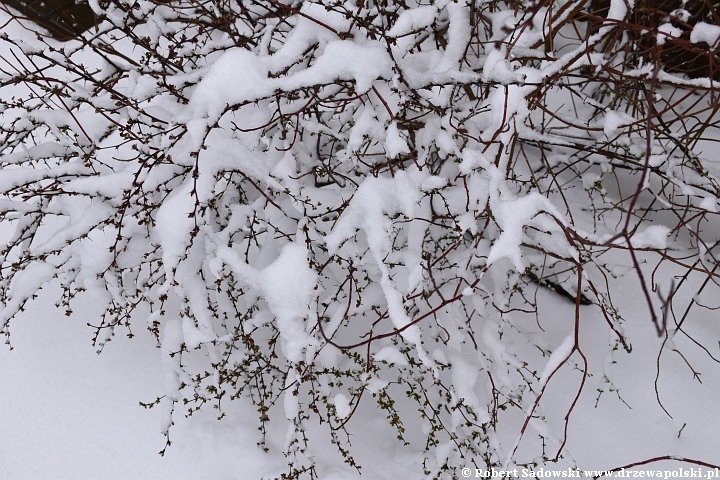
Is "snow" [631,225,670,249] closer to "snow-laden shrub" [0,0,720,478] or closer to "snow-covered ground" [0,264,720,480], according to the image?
"snow-laden shrub" [0,0,720,478]

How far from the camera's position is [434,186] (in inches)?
59.3

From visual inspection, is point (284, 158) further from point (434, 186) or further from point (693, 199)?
point (693, 199)

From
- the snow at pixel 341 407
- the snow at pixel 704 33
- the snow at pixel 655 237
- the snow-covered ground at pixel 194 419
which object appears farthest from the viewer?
the snow-covered ground at pixel 194 419

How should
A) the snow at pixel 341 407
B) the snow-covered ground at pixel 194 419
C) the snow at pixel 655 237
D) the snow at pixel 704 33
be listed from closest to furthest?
the snow at pixel 704 33, the snow at pixel 655 237, the snow at pixel 341 407, the snow-covered ground at pixel 194 419

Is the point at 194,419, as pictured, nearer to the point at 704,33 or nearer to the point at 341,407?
the point at 341,407

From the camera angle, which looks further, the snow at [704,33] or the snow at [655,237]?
the snow at [655,237]

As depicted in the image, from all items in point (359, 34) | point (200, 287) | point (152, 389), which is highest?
point (359, 34)

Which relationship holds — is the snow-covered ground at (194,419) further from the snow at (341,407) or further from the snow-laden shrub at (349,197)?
the snow at (341,407)

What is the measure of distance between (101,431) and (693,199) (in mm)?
3242

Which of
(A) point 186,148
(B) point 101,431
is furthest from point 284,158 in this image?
(B) point 101,431

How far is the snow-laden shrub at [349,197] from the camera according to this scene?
4.55ft

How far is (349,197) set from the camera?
6.72ft

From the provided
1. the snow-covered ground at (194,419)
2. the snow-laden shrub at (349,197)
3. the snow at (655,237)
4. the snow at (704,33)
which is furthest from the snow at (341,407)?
the snow at (704,33)

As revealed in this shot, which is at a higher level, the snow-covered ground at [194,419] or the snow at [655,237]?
the snow at [655,237]
